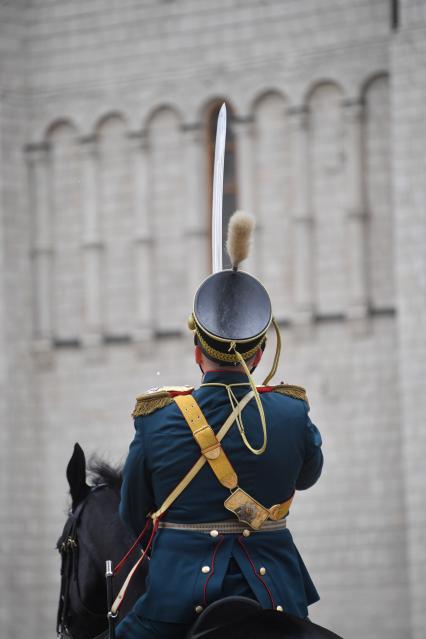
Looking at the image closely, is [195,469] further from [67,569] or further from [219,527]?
[67,569]

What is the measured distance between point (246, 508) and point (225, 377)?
444 mm

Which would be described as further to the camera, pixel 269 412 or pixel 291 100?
pixel 291 100

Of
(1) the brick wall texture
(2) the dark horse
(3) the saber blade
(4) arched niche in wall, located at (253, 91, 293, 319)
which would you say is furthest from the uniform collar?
(4) arched niche in wall, located at (253, 91, 293, 319)

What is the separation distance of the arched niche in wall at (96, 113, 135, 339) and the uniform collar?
32.5ft

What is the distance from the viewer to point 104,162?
46.6ft

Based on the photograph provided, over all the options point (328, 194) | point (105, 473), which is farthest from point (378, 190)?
point (105, 473)

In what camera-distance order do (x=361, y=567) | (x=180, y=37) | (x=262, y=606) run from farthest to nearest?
(x=180, y=37) < (x=361, y=567) < (x=262, y=606)

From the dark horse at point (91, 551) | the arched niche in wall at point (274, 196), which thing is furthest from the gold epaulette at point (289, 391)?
the arched niche in wall at point (274, 196)

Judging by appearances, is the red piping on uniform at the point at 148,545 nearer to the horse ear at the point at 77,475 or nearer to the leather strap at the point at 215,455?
the leather strap at the point at 215,455

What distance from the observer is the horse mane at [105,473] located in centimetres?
487

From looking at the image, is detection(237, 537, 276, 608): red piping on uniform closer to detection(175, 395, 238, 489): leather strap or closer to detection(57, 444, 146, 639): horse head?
detection(175, 395, 238, 489): leather strap

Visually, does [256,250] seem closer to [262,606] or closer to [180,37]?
[180,37]

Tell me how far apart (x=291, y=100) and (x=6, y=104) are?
339cm

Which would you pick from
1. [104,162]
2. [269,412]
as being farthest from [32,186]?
[269,412]
